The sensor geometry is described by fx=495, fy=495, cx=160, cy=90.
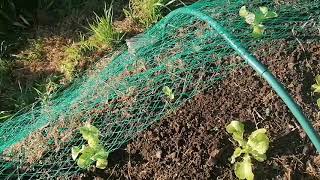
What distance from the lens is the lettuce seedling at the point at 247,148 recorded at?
2.83 meters

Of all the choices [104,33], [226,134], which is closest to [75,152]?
[226,134]

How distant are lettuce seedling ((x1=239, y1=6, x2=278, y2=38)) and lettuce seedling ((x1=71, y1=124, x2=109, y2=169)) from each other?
1188 millimetres

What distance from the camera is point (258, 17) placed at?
10.3 ft

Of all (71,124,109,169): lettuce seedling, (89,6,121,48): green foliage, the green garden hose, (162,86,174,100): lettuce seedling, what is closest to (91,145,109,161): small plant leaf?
(71,124,109,169): lettuce seedling

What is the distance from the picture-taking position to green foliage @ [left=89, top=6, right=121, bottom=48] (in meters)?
3.83

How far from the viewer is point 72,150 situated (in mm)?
2979

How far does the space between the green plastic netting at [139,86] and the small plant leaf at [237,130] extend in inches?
15.9

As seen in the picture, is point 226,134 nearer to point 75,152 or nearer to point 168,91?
point 168,91

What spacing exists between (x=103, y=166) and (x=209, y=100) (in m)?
0.80

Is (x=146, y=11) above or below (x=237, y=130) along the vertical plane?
above

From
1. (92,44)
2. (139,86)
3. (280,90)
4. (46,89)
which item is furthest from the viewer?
(92,44)

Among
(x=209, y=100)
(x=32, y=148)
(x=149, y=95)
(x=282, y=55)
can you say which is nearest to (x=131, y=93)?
(x=149, y=95)

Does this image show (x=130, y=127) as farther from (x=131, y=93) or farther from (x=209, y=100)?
(x=209, y=100)

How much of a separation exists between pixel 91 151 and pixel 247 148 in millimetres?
922
